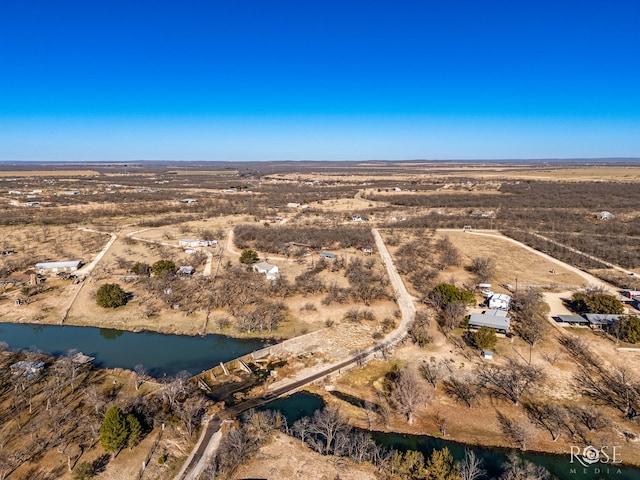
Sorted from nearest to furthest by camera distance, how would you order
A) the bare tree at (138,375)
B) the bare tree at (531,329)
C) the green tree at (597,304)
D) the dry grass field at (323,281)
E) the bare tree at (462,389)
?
the dry grass field at (323,281) → the bare tree at (462,389) → the bare tree at (138,375) → the bare tree at (531,329) → the green tree at (597,304)

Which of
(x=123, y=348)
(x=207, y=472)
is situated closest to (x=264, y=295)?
(x=123, y=348)

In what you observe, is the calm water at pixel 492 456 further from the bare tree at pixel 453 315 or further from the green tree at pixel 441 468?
the bare tree at pixel 453 315

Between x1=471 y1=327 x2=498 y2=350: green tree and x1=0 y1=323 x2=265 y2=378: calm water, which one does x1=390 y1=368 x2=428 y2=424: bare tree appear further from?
x1=0 y1=323 x2=265 y2=378: calm water

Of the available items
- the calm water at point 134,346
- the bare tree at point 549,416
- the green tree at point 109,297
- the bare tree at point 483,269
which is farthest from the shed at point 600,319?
the green tree at point 109,297

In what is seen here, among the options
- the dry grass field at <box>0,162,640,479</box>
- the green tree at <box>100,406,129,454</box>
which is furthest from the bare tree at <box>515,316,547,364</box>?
the green tree at <box>100,406,129,454</box>

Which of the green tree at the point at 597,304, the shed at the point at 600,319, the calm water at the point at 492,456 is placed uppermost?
the green tree at the point at 597,304

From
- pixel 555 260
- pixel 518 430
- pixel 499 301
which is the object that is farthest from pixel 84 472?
pixel 555 260

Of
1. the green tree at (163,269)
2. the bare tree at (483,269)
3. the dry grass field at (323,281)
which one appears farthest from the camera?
the bare tree at (483,269)
